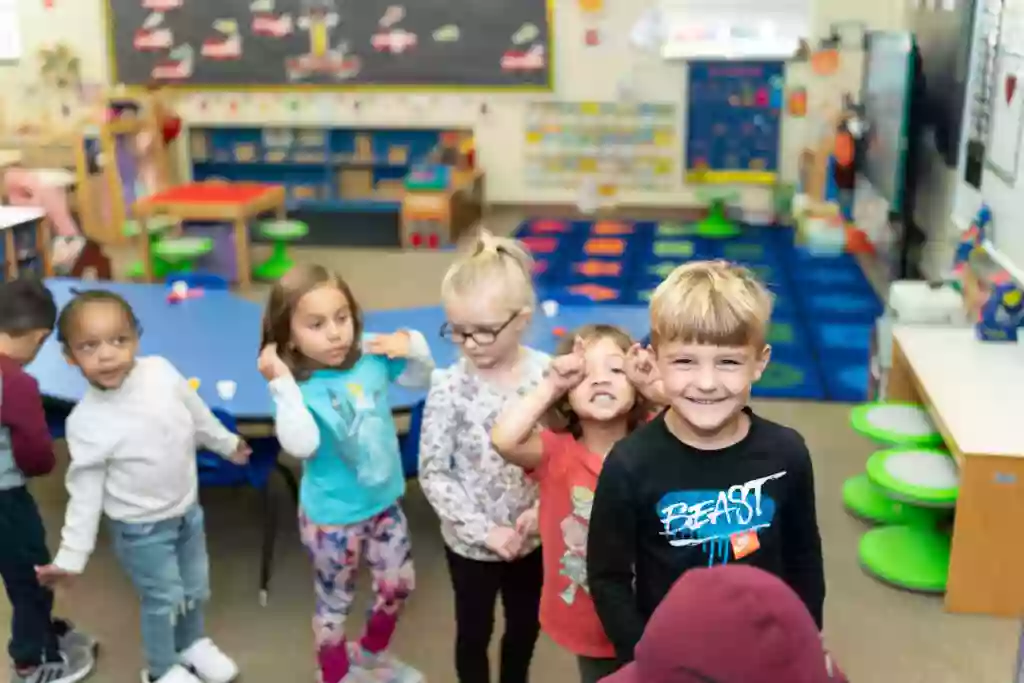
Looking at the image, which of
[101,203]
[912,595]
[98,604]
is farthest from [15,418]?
[101,203]

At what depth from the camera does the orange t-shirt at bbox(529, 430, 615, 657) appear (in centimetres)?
160

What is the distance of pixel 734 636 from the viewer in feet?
2.58

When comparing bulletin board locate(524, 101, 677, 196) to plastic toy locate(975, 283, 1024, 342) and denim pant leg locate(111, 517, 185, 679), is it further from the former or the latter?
denim pant leg locate(111, 517, 185, 679)

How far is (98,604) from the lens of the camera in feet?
8.89

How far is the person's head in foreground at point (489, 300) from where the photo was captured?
1.72 metres

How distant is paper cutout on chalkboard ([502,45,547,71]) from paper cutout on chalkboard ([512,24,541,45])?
0.06 meters

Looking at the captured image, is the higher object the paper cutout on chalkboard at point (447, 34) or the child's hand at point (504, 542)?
the paper cutout on chalkboard at point (447, 34)

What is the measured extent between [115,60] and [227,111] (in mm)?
866

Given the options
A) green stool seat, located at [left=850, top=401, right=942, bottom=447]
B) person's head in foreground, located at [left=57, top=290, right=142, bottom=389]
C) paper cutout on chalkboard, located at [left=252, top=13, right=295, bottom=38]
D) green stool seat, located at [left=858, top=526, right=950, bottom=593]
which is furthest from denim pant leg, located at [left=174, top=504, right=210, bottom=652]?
paper cutout on chalkboard, located at [left=252, top=13, right=295, bottom=38]

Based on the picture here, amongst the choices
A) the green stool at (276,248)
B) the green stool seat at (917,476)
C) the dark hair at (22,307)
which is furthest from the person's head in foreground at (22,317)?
the green stool at (276,248)

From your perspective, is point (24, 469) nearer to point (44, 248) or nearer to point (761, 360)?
point (761, 360)

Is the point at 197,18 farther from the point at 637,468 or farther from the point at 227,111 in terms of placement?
the point at 637,468

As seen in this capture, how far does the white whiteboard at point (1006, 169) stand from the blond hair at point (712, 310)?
2415 millimetres

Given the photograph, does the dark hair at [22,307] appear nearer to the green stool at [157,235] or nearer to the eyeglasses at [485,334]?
the eyeglasses at [485,334]
